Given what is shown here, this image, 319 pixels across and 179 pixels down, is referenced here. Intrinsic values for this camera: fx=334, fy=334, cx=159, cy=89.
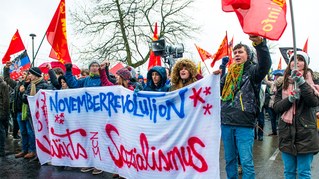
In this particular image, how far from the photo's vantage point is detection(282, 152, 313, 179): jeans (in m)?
3.38

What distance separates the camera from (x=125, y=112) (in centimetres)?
456

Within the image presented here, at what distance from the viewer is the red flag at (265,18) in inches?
116

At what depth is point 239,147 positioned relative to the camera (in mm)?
3650

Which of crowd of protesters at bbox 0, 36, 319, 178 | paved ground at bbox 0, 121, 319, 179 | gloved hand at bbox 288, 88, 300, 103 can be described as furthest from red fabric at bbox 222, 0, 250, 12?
paved ground at bbox 0, 121, 319, 179

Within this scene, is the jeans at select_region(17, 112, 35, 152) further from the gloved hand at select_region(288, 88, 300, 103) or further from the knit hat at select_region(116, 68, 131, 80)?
the gloved hand at select_region(288, 88, 300, 103)

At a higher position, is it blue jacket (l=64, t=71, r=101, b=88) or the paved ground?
blue jacket (l=64, t=71, r=101, b=88)

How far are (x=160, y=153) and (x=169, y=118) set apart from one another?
0.44 metres

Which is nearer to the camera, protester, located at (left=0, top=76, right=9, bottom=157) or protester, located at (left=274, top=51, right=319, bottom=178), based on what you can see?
protester, located at (left=274, top=51, right=319, bottom=178)

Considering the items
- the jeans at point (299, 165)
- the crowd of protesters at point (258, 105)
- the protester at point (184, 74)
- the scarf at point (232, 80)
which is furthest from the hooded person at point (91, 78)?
the jeans at point (299, 165)

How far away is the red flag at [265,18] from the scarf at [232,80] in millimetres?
729

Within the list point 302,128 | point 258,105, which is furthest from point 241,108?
point 302,128

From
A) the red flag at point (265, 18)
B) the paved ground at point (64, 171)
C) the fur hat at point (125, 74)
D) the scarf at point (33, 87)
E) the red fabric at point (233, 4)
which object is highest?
the red fabric at point (233, 4)

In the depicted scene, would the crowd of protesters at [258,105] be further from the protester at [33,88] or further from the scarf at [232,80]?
the protester at [33,88]

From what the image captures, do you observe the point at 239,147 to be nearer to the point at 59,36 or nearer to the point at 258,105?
the point at 258,105
